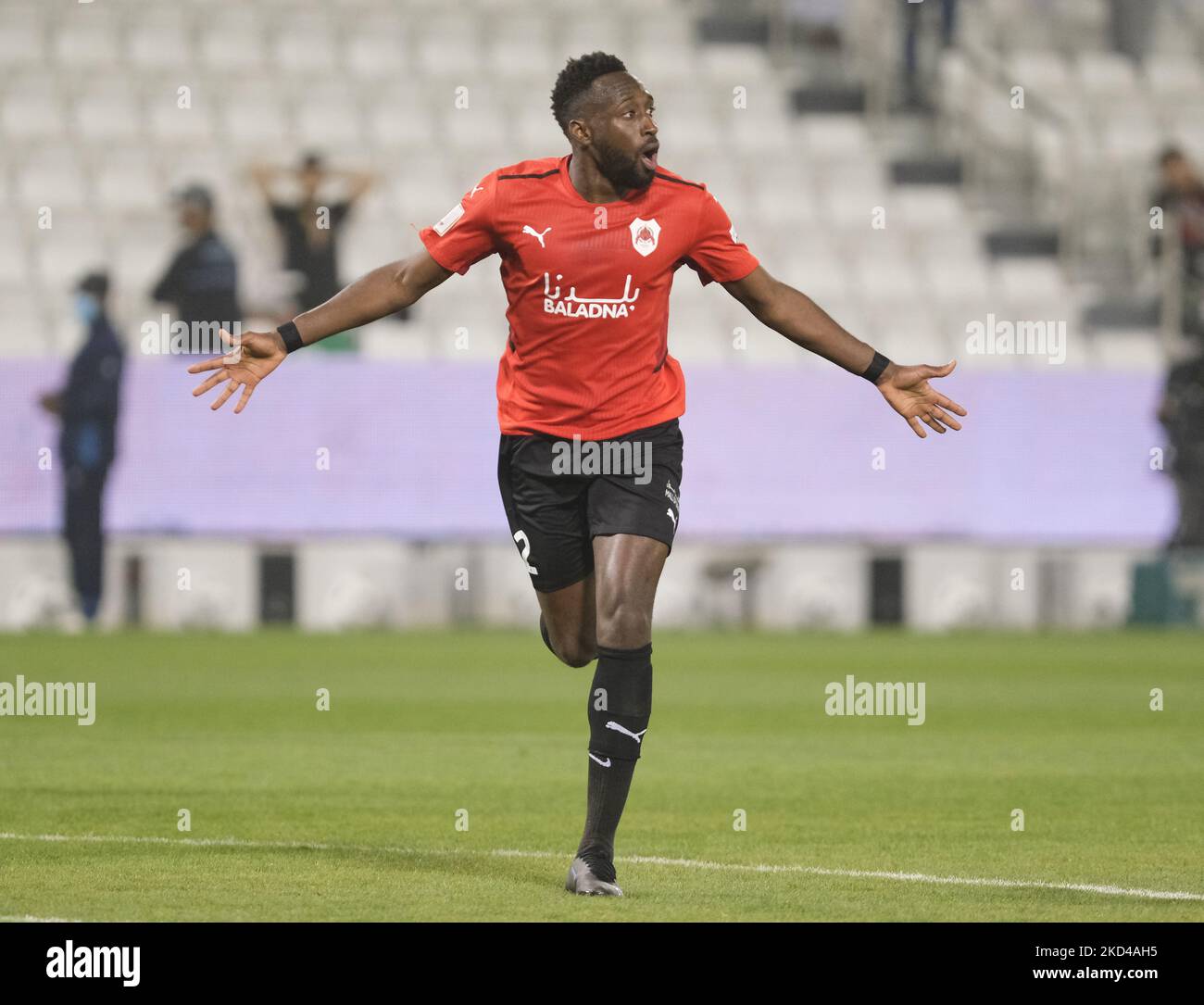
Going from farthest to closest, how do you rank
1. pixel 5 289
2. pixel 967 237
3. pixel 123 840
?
1. pixel 967 237
2. pixel 5 289
3. pixel 123 840

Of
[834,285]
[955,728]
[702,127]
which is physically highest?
[702,127]

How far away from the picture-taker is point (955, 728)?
12.1 metres

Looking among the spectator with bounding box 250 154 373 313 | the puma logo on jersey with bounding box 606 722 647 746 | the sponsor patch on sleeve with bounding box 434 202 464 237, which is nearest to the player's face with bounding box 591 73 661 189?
the sponsor patch on sleeve with bounding box 434 202 464 237

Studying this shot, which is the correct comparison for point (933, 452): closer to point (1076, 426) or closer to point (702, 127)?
point (1076, 426)

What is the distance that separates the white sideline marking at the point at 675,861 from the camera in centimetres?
648

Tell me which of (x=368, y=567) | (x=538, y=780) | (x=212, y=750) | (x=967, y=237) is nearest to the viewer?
(x=538, y=780)

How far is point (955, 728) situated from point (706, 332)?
10.4 m

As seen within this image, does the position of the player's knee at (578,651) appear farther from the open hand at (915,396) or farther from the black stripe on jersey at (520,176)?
the black stripe on jersey at (520,176)

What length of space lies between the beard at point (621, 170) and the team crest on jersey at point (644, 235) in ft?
0.36

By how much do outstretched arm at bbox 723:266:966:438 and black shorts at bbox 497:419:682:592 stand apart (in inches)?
18.6

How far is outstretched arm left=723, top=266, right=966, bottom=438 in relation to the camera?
704 centimetres

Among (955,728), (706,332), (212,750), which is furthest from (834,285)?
(212,750)
